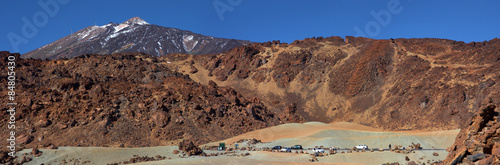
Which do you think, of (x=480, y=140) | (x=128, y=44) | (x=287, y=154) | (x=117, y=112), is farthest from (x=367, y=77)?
(x=128, y=44)

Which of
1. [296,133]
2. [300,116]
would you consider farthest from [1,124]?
[300,116]

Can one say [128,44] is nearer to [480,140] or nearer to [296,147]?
[296,147]

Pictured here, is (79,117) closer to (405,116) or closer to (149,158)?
(149,158)

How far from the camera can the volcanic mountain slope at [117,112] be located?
149 ft

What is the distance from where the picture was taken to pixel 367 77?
7219 cm

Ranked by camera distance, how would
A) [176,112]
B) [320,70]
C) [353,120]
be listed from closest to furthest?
[176,112]
[353,120]
[320,70]

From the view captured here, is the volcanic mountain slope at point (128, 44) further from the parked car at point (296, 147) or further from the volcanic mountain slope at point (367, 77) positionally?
the parked car at point (296, 147)

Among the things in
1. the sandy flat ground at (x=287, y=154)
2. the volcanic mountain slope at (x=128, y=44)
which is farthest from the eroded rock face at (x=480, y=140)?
the volcanic mountain slope at (x=128, y=44)

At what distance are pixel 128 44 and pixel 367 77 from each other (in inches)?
5152

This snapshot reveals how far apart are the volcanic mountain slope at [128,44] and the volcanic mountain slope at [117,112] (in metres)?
103

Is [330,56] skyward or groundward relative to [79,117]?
skyward

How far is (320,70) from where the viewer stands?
8112 cm

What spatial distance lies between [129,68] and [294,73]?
1344 inches

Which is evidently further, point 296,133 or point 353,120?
point 353,120
